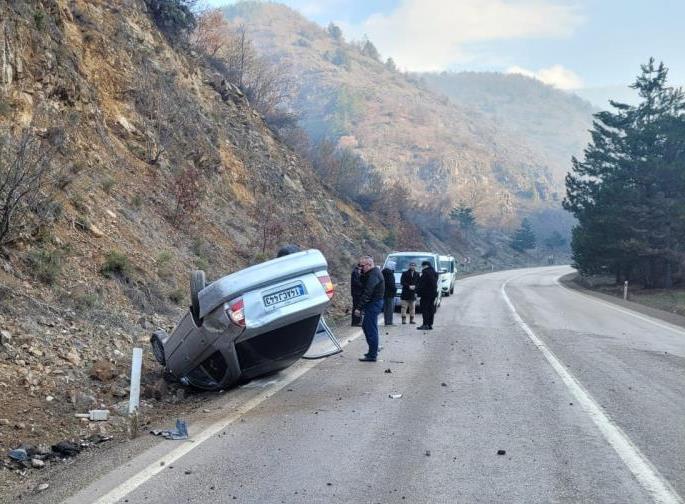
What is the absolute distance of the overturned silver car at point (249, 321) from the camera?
7645mm

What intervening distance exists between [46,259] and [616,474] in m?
9.16

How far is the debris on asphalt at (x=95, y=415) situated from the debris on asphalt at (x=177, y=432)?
36.4 inches

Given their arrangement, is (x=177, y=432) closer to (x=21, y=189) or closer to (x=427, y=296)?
(x=21, y=189)

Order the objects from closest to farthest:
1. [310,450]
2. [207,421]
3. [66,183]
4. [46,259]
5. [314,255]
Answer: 1. [310,450]
2. [207,421]
3. [314,255]
4. [46,259]
5. [66,183]

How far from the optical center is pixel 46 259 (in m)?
11.1

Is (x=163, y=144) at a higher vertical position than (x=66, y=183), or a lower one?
higher

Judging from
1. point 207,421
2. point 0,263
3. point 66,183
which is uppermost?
point 66,183

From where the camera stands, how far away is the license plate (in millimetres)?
7770

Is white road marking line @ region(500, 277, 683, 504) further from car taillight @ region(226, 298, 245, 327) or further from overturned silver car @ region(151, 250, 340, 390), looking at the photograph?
car taillight @ region(226, 298, 245, 327)

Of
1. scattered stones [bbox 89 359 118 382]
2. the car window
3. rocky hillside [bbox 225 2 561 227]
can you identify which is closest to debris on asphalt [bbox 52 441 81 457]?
scattered stones [bbox 89 359 118 382]

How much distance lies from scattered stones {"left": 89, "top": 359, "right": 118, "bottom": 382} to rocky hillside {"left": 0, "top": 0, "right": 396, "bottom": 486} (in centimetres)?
2

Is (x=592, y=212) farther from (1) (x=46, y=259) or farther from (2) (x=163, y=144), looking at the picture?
(1) (x=46, y=259)

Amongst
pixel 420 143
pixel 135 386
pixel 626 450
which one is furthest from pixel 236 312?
pixel 420 143

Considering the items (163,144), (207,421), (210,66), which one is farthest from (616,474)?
(210,66)
